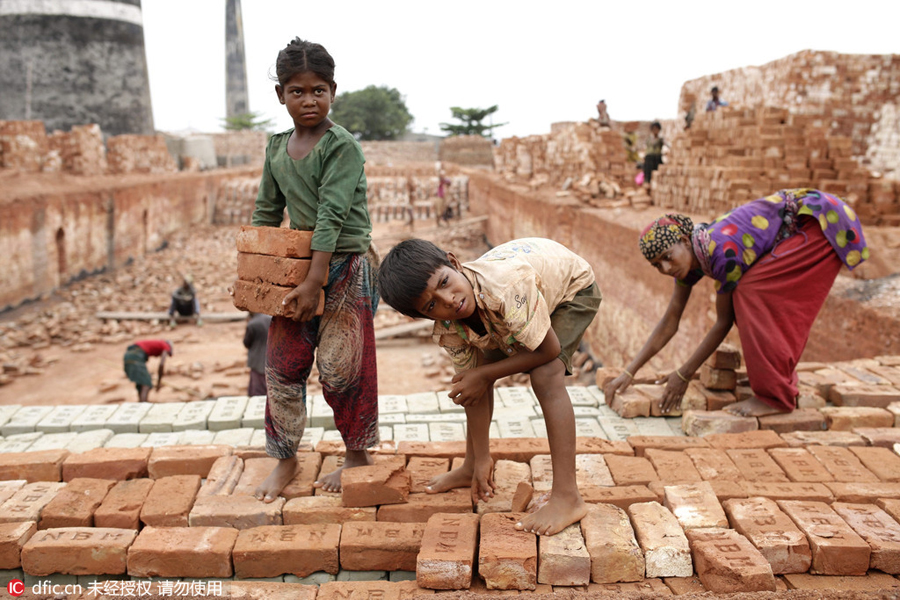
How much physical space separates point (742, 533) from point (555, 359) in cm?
104

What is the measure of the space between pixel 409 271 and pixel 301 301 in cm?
69

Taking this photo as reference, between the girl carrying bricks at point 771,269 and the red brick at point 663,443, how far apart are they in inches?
18.9

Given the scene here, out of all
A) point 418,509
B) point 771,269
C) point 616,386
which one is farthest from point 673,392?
point 418,509

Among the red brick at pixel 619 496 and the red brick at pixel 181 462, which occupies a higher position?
the red brick at pixel 619 496

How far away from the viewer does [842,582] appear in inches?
96.3

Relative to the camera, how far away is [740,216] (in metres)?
3.74

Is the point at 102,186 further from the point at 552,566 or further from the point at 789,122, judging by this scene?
the point at 552,566

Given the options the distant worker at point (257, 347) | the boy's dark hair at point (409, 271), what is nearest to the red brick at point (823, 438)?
the boy's dark hair at point (409, 271)

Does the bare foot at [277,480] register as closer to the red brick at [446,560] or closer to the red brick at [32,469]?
the red brick at [446,560]

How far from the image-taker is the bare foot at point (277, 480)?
9.85ft

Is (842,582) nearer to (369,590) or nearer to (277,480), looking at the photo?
(369,590)

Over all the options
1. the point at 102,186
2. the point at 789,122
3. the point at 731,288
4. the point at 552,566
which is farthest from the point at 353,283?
the point at 102,186

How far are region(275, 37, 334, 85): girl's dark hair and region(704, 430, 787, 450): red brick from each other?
274cm

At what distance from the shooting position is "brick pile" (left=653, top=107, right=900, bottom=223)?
7.66 m
